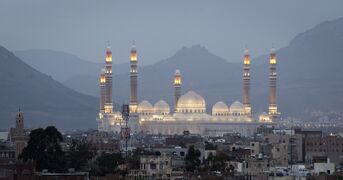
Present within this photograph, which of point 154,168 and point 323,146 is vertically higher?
point 323,146

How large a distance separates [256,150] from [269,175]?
40.2 m

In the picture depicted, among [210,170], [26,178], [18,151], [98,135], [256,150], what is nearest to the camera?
[26,178]

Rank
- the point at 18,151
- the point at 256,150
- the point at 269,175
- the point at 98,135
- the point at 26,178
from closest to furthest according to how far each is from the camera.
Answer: the point at 26,178 < the point at 269,175 < the point at 18,151 < the point at 256,150 < the point at 98,135

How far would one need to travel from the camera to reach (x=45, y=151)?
78.9m

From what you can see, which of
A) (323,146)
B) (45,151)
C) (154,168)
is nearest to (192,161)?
(154,168)

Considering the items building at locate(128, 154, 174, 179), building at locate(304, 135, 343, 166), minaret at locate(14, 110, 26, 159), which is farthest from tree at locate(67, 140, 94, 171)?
building at locate(304, 135, 343, 166)

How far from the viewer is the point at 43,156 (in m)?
77.2

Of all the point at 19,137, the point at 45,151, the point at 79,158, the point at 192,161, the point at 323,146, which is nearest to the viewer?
the point at 45,151

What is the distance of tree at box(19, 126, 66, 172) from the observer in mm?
75875

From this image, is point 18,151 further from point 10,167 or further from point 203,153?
point 10,167

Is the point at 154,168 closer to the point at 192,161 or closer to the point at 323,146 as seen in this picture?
the point at 192,161

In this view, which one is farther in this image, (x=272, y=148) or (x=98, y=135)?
(x=98, y=135)

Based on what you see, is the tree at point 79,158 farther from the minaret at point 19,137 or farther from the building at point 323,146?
the building at point 323,146

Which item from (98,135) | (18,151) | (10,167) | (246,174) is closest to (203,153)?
(18,151)
